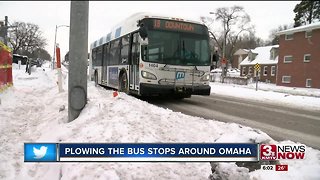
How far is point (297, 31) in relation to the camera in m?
40.4

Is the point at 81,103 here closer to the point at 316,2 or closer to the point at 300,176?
the point at 300,176

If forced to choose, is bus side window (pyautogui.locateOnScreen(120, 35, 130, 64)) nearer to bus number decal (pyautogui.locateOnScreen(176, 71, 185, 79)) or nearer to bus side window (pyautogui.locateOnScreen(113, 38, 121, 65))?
bus side window (pyautogui.locateOnScreen(113, 38, 121, 65))

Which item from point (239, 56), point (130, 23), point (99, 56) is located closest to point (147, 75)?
point (130, 23)

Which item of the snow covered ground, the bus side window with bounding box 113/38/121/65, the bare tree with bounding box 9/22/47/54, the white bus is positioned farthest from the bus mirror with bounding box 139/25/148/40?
the bare tree with bounding box 9/22/47/54

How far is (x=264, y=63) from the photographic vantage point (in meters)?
56.1

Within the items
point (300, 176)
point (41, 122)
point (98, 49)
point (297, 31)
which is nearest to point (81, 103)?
point (41, 122)

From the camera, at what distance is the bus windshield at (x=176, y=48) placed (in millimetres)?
11008

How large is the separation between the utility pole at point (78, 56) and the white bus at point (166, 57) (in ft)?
15.2

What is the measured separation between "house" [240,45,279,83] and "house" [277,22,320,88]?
9555mm

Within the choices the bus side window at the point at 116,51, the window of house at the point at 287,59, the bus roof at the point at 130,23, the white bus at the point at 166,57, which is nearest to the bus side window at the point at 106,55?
the bus roof at the point at 130,23

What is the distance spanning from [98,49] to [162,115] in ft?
45.1

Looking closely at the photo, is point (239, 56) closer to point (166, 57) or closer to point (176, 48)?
point (176, 48)

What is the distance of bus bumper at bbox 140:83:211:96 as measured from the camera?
35.8ft

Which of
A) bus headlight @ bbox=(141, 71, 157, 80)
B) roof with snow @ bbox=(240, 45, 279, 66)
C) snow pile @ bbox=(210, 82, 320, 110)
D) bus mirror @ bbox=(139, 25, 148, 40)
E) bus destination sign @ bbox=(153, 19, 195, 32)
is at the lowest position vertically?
snow pile @ bbox=(210, 82, 320, 110)
